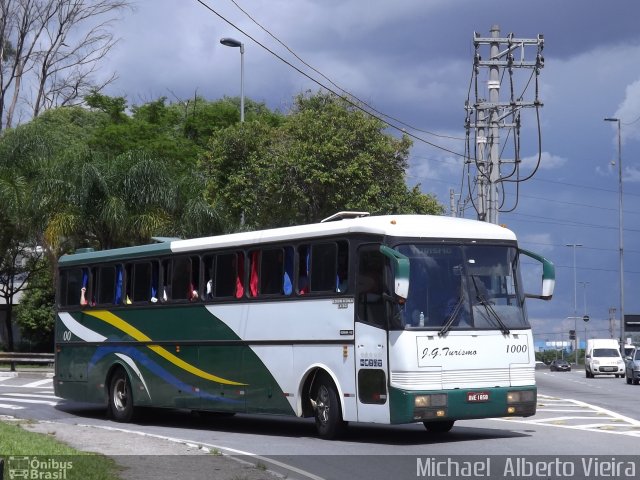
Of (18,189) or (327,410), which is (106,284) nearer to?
(327,410)

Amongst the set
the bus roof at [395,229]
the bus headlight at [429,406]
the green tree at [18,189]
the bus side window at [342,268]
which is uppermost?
the green tree at [18,189]

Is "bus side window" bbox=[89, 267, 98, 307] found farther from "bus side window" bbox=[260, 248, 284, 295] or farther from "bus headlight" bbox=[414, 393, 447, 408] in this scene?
"bus headlight" bbox=[414, 393, 447, 408]

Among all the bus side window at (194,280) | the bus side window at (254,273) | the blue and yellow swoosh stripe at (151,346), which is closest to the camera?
the bus side window at (254,273)

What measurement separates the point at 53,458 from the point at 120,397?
9.77 m

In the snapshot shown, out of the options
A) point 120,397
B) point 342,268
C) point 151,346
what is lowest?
point 120,397

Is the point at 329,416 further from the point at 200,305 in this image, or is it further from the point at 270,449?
the point at 200,305

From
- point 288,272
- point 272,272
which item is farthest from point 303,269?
point 272,272

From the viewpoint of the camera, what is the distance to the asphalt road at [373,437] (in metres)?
14.5

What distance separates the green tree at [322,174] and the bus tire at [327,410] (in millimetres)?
21413

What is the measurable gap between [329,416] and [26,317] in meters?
46.7

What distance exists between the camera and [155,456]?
1429cm

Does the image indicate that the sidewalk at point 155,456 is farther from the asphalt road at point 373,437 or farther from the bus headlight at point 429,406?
the bus headlight at point 429,406

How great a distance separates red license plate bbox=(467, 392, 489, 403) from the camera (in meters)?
16.4

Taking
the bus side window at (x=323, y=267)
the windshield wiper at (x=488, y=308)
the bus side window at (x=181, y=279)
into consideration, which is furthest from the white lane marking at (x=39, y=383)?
the windshield wiper at (x=488, y=308)
